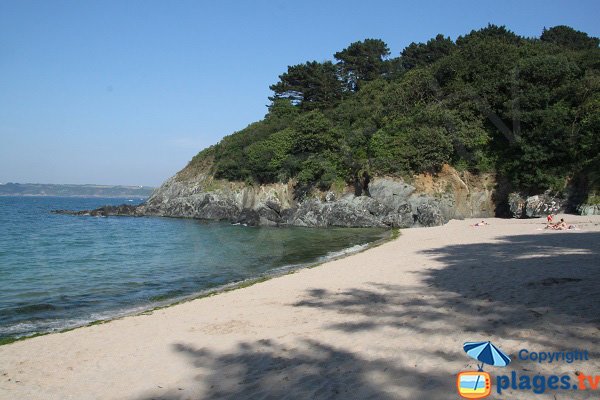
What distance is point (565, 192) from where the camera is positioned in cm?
3017

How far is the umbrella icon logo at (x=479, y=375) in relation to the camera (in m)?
4.25

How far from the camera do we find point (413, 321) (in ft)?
22.7

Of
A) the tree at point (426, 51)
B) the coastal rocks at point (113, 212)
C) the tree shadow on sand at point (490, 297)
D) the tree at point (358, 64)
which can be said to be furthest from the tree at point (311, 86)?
the tree shadow on sand at point (490, 297)

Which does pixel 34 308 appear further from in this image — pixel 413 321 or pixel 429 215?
pixel 429 215

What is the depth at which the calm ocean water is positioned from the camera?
1178cm

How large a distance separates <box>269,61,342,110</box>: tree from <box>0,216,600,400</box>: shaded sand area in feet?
162

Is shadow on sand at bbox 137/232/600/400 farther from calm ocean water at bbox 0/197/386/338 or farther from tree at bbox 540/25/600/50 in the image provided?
tree at bbox 540/25/600/50

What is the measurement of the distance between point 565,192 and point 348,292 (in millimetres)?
27359

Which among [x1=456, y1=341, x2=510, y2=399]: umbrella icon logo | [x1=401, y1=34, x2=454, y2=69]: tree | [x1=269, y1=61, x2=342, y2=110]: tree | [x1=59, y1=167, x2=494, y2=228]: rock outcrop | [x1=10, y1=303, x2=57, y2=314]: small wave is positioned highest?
[x1=401, y1=34, x2=454, y2=69]: tree

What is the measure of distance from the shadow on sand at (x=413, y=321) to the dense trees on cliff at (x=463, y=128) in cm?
2277

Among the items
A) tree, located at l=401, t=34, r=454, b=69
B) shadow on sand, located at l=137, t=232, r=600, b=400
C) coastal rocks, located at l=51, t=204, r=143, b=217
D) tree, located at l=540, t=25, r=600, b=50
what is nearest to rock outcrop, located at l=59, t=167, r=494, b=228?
coastal rocks, located at l=51, t=204, r=143, b=217

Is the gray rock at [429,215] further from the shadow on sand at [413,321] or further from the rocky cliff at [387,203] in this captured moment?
→ the shadow on sand at [413,321]

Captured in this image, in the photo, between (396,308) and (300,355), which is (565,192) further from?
(300,355)

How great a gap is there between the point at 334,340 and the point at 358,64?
6294 cm
